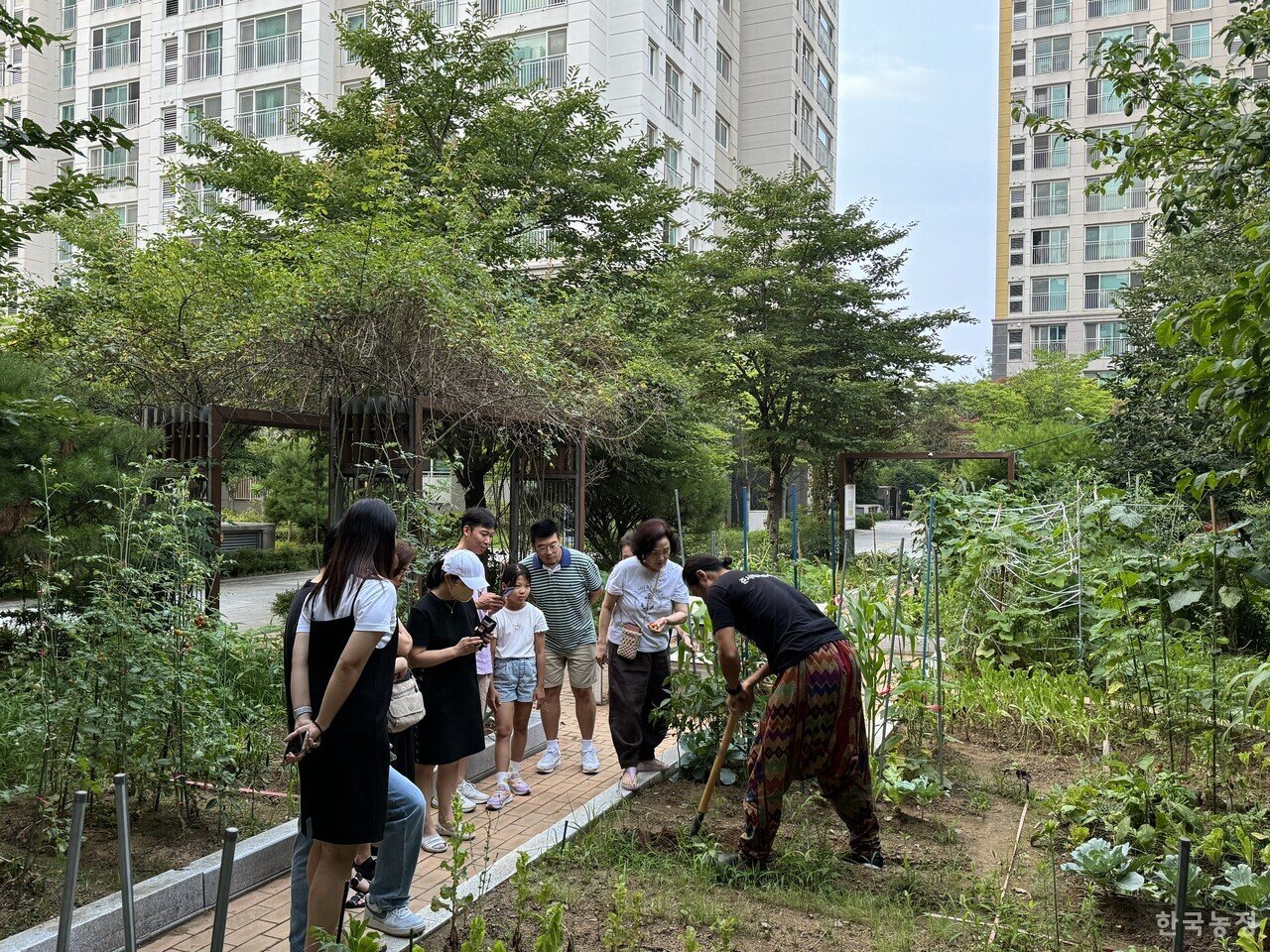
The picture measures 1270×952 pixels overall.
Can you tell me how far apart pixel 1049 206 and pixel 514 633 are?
50.4 metres

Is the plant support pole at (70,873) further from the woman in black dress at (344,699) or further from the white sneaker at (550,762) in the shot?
the white sneaker at (550,762)

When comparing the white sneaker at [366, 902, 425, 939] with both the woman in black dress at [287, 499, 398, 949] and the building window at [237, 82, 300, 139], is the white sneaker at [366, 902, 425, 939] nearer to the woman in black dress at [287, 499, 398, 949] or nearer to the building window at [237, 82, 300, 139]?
the woman in black dress at [287, 499, 398, 949]

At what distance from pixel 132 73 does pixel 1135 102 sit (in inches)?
1439

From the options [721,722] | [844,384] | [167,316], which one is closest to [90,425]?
[167,316]

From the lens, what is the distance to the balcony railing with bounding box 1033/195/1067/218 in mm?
48656

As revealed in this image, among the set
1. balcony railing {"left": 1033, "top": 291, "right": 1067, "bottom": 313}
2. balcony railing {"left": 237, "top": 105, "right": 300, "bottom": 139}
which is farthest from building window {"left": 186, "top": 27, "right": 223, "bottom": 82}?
balcony railing {"left": 1033, "top": 291, "right": 1067, "bottom": 313}

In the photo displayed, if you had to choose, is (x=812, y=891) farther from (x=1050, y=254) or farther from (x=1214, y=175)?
(x=1050, y=254)

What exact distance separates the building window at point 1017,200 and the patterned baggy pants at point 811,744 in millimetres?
51040

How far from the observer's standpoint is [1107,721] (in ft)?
21.6

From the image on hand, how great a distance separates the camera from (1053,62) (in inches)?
1916

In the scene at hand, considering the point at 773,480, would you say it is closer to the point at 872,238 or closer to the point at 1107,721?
the point at 872,238

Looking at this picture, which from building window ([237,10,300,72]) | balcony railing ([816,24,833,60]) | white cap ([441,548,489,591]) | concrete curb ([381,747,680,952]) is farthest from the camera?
balcony railing ([816,24,833,60])

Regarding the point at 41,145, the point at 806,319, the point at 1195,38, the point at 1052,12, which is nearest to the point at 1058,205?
the point at 1195,38

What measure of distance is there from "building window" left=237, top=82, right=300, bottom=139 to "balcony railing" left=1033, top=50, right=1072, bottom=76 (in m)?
37.0
